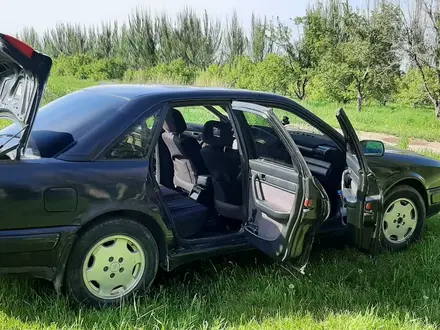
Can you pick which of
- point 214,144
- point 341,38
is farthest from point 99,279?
point 341,38

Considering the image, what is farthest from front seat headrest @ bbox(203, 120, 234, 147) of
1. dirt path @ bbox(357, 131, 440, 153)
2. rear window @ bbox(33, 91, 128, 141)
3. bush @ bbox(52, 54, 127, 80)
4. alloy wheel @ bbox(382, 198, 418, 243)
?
bush @ bbox(52, 54, 127, 80)

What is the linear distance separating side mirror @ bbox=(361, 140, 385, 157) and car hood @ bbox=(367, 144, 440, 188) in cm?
14

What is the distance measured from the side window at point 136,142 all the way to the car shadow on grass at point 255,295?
94cm

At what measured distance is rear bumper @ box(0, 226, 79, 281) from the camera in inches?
103

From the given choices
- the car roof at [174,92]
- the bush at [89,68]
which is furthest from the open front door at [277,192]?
the bush at [89,68]

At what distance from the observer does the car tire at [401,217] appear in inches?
162

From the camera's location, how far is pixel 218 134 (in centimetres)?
386

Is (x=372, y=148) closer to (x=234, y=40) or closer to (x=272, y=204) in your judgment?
(x=272, y=204)

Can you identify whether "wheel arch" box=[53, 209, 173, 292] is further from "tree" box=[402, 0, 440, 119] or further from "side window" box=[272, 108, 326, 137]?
"tree" box=[402, 0, 440, 119]

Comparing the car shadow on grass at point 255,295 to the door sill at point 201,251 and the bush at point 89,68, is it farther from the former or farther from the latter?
the bush at point 89,68

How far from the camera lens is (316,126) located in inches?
149

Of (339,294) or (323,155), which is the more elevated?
(323,155)

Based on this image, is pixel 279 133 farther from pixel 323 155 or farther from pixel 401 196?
pixel 401 196

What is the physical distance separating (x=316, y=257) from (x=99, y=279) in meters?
A: 1.93
